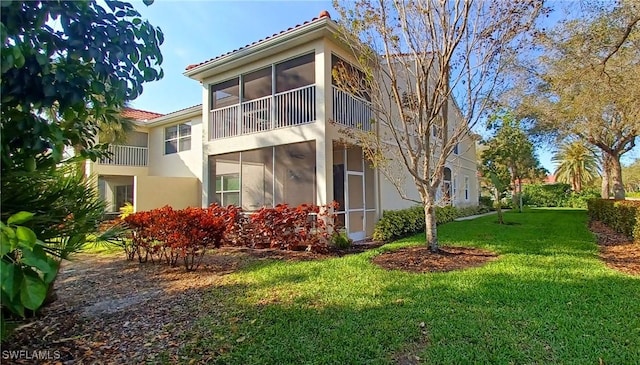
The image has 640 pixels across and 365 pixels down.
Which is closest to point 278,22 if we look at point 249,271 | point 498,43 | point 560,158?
point 498,43

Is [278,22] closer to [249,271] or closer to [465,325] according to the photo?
[249,271]

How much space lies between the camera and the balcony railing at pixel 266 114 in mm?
11219

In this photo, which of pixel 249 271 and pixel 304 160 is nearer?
pixel 249 271

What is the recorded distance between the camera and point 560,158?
137 ft

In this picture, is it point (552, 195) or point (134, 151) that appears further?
point (552, 195)

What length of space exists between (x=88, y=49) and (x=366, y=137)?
24.5 feet

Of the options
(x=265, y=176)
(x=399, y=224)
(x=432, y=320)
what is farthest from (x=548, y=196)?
(x=432, y=320)

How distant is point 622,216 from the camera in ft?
39.9

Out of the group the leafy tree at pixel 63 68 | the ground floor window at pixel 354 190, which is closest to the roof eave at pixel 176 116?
the ground floor window at pixel 354 190

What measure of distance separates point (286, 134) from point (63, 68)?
9168 mm

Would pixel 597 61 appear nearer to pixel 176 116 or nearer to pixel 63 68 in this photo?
pixel 63 68

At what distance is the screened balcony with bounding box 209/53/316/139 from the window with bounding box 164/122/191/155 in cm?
541

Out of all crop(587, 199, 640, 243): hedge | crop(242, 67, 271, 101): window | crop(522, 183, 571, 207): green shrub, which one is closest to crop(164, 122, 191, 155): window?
crop(242, 67, 271, 101): window

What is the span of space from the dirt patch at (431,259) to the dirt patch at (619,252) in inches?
94.7
